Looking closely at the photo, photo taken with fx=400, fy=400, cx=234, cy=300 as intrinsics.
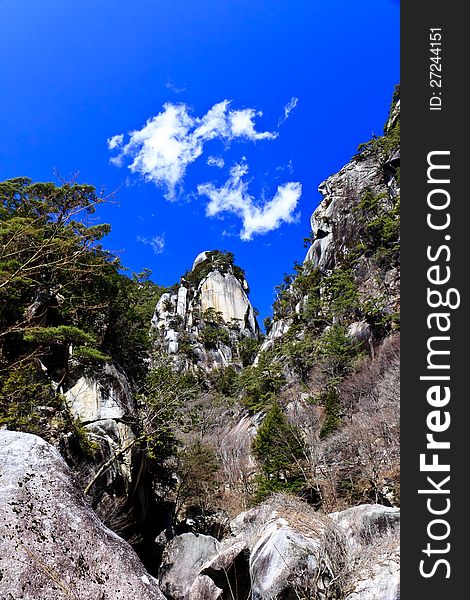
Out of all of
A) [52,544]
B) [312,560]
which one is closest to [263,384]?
[312,560]

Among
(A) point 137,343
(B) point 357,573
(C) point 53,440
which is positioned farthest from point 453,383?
(A) point 137,343

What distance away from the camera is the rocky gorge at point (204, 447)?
4.07 m

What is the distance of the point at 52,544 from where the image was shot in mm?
3740

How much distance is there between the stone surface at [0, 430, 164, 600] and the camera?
3.46 meters

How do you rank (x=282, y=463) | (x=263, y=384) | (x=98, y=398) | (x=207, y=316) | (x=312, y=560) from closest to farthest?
(x=312, y=560)
(x=98, y=398)
(x=282, y=463)
(x=263, y=384)
(x=207, y=316)

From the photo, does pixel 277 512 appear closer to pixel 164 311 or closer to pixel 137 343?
pixel 137 343

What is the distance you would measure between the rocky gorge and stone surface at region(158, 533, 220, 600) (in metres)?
0.05

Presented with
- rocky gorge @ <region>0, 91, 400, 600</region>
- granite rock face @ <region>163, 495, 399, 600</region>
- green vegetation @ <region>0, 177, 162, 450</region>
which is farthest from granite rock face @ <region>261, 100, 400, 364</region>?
granite rock face @ <region>163, 495, 399, 600</region>

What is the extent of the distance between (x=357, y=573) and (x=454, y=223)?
5.40 metres

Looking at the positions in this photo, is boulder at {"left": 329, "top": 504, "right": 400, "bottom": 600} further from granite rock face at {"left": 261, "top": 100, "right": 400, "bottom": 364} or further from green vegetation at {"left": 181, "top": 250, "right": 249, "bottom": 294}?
green vegetation at {"left": 181, "top": 250, "right": 249, "bottom": 294}

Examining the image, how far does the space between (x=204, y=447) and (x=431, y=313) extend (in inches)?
865

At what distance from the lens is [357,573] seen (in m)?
5.74

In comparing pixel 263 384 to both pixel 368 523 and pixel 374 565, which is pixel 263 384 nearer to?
pixel 368 523

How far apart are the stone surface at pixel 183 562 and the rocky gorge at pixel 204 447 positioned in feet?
0.15
